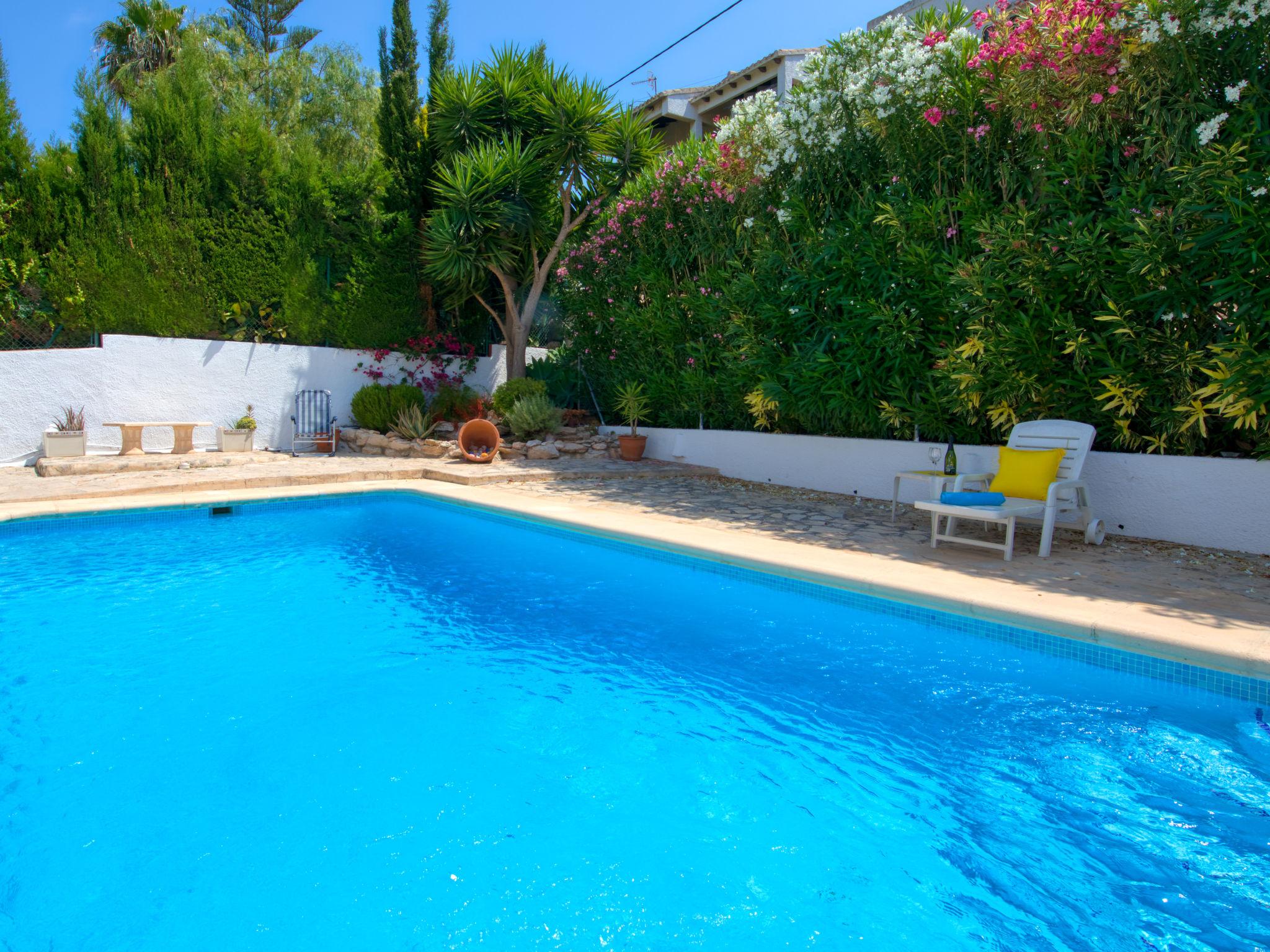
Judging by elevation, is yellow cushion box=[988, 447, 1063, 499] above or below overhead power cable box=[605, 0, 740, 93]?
below

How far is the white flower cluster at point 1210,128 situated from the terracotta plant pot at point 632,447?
304 inches

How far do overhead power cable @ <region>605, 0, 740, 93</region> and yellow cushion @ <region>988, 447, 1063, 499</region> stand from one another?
964 cm

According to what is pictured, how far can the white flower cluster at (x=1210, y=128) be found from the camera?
5.26 metres

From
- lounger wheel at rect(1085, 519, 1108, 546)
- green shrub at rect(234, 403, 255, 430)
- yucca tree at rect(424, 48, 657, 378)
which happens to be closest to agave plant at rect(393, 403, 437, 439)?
green shrub at rect(234, 403, 255, 430)

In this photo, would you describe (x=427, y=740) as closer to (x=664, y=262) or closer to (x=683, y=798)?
(x=683, y=798)

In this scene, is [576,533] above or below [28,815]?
above

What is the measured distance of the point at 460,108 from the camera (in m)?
12.4

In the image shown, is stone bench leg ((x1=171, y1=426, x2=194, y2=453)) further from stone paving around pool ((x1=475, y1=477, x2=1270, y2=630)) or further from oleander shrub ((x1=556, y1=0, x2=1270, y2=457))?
oleander shrub ((x1=556, y1=0, x2=1270, y2=457))

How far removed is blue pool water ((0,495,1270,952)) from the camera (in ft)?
7.48

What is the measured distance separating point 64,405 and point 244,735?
31.0 feet

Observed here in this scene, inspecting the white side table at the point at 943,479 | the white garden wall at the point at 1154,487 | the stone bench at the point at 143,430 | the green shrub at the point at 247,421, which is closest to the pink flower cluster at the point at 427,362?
the green shrub at the point at 247,421

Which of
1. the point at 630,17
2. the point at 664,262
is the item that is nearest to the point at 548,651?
the point at 664,262

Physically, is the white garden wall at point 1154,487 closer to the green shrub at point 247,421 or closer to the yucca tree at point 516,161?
the yucca tree at point 516,161

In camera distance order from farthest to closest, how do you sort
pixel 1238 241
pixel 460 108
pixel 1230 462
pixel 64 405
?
pixel 460 108 → pixel 64 405 → pixel 1230 462 → pixel 1238 241
